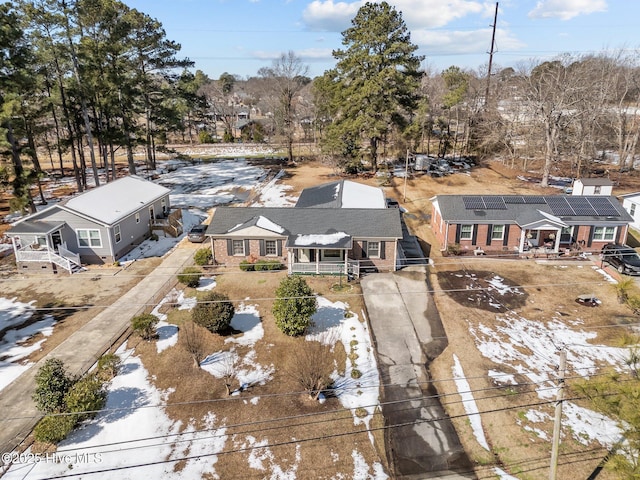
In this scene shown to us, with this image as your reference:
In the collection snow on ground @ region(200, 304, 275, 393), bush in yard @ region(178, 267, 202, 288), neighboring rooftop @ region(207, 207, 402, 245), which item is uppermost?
neighboring rooftop @ region(207, 207, 402, 245)

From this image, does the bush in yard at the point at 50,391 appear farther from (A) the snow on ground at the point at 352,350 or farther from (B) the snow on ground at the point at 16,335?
(A) the snow on ground at the point at 352,350

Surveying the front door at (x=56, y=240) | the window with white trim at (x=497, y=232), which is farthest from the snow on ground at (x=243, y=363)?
the window with white trim at (x=497, y=232)

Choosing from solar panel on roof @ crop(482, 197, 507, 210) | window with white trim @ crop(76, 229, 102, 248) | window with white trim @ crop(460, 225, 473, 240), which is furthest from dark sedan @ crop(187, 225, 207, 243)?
solar panel on roof @ crop(482, 197, 507, 210)

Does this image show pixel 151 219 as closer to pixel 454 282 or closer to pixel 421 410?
pixel 454 282

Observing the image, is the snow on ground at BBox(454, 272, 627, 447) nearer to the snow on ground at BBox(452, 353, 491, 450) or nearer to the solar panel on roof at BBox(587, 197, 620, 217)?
the snow on ground at BBox(452, 353, 491, 450)

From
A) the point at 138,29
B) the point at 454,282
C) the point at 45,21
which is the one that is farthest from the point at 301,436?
the point at 138,29
